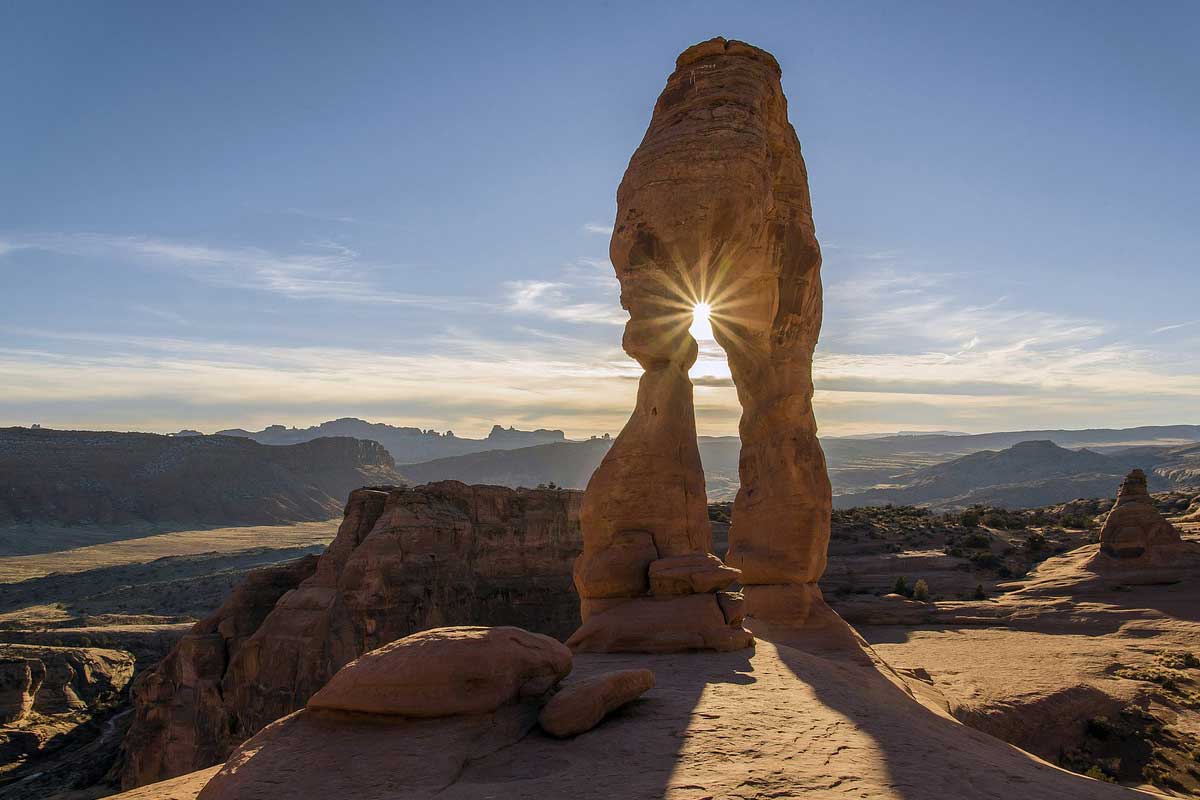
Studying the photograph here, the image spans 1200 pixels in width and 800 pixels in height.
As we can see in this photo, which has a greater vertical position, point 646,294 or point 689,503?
point 646,294

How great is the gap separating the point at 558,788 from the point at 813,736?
2742 mm

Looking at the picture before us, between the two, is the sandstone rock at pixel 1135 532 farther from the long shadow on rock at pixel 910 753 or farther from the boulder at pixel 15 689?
the boulder at pixel 15 689

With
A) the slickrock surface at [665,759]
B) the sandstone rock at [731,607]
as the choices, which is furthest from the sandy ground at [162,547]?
the slickrock surface at [665,759]

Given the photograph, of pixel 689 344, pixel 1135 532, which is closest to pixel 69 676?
pixel 689 344

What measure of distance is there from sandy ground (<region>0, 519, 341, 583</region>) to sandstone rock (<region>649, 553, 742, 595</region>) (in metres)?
67.7

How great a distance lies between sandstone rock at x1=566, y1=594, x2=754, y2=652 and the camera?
11.0 m

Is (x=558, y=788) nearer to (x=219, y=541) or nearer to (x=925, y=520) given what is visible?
(x=925, y=520)

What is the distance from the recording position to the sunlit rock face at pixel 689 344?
12750 millimetres

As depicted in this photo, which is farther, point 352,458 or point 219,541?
point 352,458

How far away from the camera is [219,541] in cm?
8781

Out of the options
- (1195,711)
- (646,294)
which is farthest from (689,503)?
(1195,711)

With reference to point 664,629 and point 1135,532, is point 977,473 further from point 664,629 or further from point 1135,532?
point 664,629

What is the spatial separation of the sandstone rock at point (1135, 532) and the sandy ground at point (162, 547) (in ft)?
239

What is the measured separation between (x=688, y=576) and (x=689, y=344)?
4374 mm
